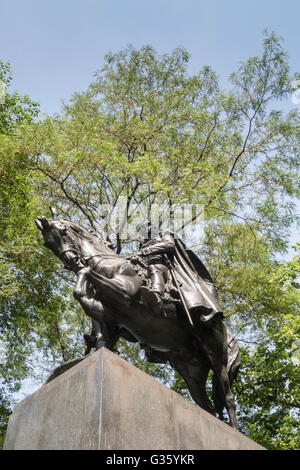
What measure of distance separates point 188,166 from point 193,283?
850 cm

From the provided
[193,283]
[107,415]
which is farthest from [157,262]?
[107,415]

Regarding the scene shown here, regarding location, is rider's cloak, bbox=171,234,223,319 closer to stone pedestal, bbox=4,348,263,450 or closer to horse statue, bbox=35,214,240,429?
horse statue, bbox=35,214,240,429

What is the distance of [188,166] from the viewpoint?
14844 millimetres

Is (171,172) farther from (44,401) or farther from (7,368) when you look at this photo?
(44,401)

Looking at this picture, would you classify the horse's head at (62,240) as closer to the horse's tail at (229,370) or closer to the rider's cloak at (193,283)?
the rider's cloak at (193,283)

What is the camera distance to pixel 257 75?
1614 cm

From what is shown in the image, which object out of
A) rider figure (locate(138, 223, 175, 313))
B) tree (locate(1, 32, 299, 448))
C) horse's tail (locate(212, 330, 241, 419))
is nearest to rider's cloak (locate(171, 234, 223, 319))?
rider figure (locate(138, 223, 175, 313))

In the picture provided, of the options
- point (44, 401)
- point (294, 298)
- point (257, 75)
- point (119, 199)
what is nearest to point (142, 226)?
point (44, 401)

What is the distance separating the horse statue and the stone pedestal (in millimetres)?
1281

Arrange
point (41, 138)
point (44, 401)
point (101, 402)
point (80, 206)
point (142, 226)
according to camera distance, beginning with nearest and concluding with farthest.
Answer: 1. point (101, 402)
2. point (44, 401)
3. point (142, 226)
4. point (41, 138)
5. point (80, 206)

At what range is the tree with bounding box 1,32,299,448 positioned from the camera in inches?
583

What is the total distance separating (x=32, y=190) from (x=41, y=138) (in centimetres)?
229

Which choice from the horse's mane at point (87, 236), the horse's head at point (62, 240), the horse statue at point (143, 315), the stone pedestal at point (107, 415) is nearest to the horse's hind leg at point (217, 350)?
the horse statue at point (143, 315)

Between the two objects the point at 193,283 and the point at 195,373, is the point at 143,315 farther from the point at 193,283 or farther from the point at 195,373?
the point at 195,373
